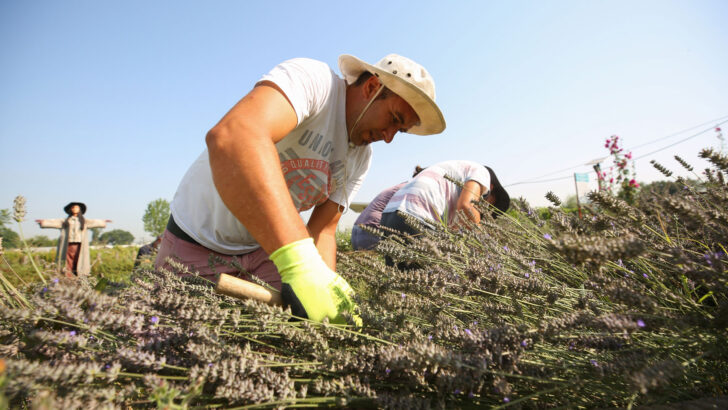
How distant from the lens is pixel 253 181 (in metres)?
0.97

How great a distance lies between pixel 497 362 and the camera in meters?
0.59

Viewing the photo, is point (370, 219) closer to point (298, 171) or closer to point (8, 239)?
point (298, 171)

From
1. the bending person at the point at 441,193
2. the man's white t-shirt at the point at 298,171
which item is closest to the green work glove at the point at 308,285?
the man's white t-shirt at the point at 298,171

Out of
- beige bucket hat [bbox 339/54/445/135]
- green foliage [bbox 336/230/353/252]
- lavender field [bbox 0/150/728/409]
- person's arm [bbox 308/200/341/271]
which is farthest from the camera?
green foliage [bbox 336/230/353/252]

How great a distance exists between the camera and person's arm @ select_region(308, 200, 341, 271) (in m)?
2.23

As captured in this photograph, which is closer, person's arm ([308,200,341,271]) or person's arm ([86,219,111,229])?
person's arm ([308,200,341,271])

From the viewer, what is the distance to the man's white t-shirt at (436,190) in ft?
10.4

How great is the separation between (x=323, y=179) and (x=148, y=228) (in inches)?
1076

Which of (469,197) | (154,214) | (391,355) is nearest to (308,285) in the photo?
(391,355)

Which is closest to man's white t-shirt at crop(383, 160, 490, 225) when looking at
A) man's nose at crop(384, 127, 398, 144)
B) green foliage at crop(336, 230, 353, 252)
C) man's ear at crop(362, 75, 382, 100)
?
man's nose at crop(384, 127, 398, 144)

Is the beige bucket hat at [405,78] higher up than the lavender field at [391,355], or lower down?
higher up

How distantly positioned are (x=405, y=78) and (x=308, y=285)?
119 centimetres

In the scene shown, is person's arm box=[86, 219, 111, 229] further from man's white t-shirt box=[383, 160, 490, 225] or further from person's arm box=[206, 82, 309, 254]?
person's arm box=[206, 82, 309, 254]

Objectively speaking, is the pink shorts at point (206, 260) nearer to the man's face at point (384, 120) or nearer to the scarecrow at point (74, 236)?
the man's face at point (384, 120)
